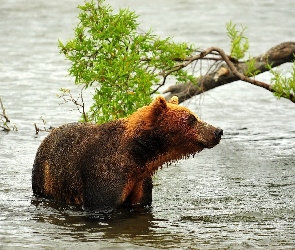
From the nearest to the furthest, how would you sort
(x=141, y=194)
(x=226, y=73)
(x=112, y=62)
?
(x=141, y=194), (x=112, y=62), (x=226, y=73)

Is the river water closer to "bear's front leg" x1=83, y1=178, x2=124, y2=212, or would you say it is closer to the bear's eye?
"bear's front leg" x1=83, y1=178, x2=124, y2=212

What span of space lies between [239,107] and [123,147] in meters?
7.89

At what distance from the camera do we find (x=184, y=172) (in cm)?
1267

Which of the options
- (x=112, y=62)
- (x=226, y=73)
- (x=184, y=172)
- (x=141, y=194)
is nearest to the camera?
(x=141, y=194)

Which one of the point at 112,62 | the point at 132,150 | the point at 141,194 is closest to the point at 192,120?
the point at 132,150

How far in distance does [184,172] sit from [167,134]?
8.78 ft

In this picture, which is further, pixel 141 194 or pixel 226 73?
pixel 226 73

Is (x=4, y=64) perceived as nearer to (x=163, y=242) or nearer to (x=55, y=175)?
(x=55, y=175)

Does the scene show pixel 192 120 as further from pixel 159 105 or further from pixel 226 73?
pixel 226 73

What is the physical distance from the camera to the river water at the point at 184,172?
380 inches

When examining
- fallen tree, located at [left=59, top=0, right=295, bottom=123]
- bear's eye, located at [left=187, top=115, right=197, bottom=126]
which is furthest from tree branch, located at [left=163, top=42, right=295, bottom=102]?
bear's eye, located at [left=187, top=115, right=197, bottom=126]

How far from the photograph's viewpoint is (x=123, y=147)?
33.3 feet

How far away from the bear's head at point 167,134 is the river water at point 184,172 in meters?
0.69

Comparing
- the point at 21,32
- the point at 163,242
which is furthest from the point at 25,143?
the point at 21,32
